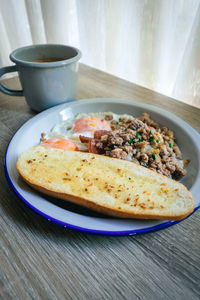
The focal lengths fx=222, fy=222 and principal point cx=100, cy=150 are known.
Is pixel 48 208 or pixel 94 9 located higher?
pixel 94 9

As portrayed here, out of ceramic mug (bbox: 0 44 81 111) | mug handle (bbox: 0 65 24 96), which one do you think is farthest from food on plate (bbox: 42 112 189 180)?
mug handle (bbox: 0 65 24 96)

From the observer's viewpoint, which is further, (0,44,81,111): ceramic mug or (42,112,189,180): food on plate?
(0,44,81,111): ceramic mug

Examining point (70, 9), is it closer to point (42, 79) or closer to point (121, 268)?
point (42, 79)

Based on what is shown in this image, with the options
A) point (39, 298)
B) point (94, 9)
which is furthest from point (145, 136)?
point (94, 9)

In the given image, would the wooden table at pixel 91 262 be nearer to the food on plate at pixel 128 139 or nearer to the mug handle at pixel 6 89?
the food on plate at pixel 128 139

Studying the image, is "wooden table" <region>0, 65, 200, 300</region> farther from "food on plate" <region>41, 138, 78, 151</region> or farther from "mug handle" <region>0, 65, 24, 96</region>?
"mug handle" <region>0, 65, 24, 96</region>
